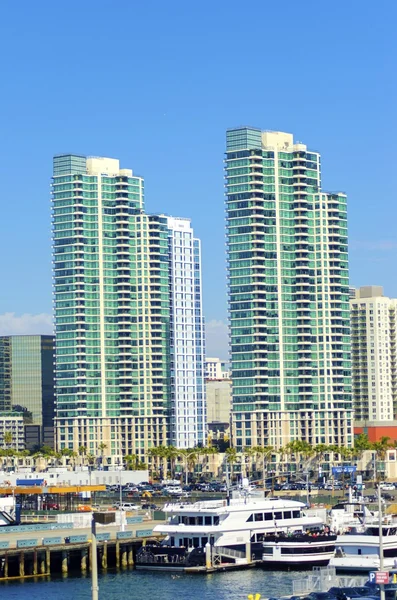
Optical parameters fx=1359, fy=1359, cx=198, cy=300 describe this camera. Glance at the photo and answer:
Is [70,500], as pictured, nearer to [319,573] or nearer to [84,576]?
[84,576]

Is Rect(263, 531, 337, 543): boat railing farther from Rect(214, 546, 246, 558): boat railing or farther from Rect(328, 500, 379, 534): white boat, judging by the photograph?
Rect(214, 546, 246, 558): boat railing

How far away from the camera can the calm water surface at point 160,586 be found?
110875mm

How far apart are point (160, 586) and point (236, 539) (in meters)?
12.4

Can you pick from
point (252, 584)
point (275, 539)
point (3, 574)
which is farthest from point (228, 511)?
point (3, 574)

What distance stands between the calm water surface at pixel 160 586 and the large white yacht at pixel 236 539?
196 centimetres

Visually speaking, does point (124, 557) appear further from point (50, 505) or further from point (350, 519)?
point (50, 505)

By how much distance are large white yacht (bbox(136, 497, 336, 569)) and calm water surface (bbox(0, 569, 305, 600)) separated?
1.96 m

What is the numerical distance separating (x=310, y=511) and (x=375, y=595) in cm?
5275

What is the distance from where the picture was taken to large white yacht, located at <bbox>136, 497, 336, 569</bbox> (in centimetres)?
12400

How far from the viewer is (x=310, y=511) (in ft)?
469

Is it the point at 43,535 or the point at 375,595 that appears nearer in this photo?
the point at 375,595

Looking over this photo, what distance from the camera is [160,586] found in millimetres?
117562

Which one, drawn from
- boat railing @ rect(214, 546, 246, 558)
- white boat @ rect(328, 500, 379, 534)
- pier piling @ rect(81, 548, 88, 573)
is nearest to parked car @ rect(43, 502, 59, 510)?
white boat @ rect(328, 500, 379, 534)

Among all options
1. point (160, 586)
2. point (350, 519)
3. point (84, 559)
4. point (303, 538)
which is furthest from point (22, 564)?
point (350, 519)
